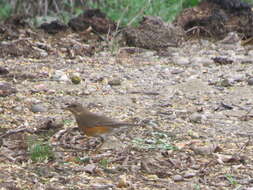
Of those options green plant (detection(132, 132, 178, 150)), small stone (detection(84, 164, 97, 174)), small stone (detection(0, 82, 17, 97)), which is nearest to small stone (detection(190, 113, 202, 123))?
green plant (detection(132, 132, 178, 150))

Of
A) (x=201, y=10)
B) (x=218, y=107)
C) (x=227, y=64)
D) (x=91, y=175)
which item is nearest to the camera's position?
(x=91, y=175)

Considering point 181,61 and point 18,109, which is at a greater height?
point 18,109

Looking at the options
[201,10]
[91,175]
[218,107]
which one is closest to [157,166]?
[91,175]

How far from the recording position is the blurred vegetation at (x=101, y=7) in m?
11.4

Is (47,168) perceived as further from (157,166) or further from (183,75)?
(183,75)

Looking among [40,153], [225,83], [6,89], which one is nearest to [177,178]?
[40,153]

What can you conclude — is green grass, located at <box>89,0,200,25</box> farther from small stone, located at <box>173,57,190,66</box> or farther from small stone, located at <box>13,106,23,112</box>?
small stone, located at <box>13,106,23,112</box>

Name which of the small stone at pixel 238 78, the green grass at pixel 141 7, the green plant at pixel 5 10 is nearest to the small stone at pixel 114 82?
the small stone at pixel 238 78

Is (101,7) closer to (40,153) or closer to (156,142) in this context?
(156,142)

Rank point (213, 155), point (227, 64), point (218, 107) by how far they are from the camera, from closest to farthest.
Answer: point (213, 155) → point (218, 107) → point (227, 64)

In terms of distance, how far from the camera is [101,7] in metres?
12.1

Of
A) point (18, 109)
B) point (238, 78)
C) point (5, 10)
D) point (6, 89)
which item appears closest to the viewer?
point (18, 109)

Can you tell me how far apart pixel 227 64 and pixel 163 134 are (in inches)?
137

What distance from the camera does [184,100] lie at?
734cm
